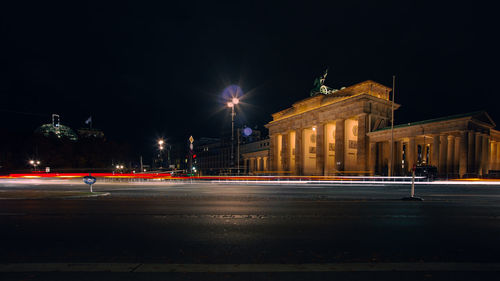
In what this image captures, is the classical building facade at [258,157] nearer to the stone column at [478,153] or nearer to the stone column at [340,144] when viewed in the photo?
the stone column at [340,144]

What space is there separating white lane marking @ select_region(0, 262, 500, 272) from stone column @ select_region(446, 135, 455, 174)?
122ft

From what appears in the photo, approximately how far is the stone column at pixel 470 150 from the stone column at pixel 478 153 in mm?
624

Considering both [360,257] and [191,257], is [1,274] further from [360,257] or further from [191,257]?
[360,257]

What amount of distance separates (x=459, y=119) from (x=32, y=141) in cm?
8930

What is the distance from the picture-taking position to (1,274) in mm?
3939

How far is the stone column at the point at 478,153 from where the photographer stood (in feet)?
103

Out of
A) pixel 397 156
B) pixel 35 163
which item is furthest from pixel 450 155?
pixel 35 163

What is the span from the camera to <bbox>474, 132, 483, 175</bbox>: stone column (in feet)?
103

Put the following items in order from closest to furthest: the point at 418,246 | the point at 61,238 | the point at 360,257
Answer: the point at 360,257 < the point at 418,246 < the point at 61,238

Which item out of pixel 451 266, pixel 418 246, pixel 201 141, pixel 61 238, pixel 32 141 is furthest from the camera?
pixel 201 141

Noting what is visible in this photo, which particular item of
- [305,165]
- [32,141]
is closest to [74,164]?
[32,141]

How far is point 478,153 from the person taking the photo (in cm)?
3203

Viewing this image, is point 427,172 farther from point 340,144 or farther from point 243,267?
point 243,267

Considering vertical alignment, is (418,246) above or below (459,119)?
below
